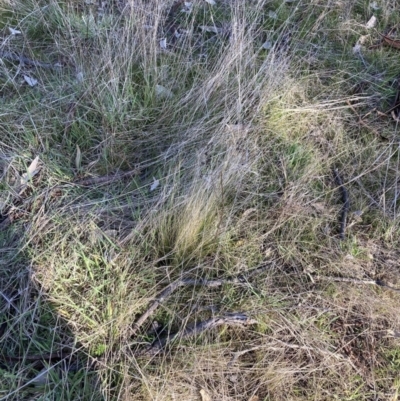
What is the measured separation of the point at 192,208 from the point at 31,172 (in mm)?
710

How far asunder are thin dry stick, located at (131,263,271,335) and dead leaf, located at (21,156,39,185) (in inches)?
29.0

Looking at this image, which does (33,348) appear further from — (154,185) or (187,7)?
(187,7)

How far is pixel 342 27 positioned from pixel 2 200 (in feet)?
6.78

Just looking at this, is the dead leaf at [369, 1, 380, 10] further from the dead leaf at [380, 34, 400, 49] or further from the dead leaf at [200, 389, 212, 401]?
the dead leaf at [200, 389, 212, 401]

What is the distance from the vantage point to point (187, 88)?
228cm

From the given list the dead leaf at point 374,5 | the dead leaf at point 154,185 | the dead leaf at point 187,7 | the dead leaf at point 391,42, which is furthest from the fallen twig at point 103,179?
the dead leaf at point 374,5

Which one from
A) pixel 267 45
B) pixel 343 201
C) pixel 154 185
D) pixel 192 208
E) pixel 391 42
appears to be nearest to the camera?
pixel 192 208

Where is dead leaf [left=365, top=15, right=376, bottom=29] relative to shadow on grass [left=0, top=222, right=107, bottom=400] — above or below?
above

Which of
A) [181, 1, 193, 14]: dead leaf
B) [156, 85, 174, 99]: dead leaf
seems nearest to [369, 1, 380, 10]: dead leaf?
[181, 1, 193, 14]: dead leaf

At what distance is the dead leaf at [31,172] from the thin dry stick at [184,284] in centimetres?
74

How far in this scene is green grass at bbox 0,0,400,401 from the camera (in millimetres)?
1530

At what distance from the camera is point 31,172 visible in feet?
6.23

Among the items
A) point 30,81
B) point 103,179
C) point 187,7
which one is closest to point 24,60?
point 30,81

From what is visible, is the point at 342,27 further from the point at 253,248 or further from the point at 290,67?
the point at 253,248
